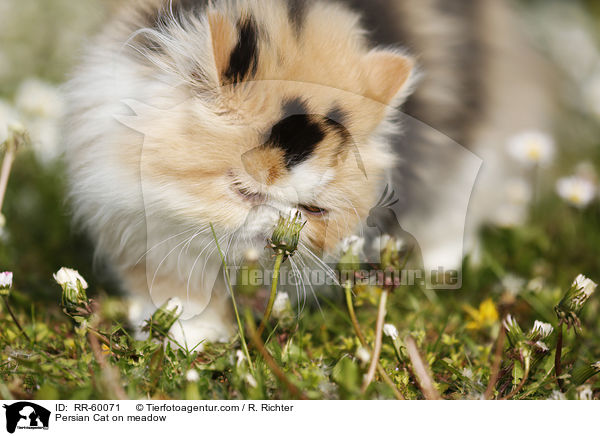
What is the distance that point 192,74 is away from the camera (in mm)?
721

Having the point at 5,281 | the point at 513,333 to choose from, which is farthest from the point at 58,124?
the point at 513,333

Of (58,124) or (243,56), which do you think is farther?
(58,124)

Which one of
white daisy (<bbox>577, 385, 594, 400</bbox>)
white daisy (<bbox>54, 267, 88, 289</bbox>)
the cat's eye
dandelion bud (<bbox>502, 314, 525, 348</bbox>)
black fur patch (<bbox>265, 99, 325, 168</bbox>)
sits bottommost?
white daisy (<bbox>577, 385, 594, 400</bbox>)

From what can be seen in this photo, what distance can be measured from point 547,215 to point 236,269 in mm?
987

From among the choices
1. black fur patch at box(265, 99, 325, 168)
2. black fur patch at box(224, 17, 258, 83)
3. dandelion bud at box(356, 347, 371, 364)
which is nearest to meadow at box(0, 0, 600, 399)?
dandelion bud at box(356, 347, 371, 364)

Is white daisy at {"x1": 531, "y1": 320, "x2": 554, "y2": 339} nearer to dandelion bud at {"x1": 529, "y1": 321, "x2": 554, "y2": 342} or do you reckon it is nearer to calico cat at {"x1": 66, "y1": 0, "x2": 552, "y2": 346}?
dandelion bud at {"x1": 529, "y1": 321, "x2": 554, "y2": 342}

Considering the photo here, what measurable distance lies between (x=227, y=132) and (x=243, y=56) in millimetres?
102

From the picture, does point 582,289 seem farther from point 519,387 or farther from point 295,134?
point 295,134

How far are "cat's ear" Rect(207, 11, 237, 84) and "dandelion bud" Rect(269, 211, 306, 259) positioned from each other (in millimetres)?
216

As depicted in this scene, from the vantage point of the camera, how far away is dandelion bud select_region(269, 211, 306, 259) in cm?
66

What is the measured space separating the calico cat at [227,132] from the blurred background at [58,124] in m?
0.14

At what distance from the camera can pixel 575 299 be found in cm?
67
